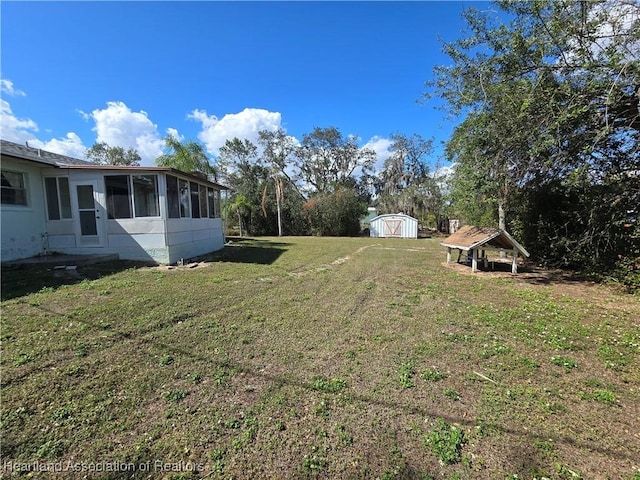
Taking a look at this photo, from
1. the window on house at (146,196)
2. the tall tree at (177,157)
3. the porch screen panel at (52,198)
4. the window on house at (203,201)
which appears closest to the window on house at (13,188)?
the porch screen panel at (52,198)

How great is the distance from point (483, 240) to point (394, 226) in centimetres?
1626

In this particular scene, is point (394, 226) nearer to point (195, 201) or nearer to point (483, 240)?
point (483, 240)

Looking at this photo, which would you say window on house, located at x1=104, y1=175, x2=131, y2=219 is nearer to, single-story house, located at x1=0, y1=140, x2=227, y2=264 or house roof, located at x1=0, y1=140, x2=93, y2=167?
single-story house, located at x1=0, y1=140, x2=227, y2=264

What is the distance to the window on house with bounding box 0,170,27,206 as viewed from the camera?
7486mm

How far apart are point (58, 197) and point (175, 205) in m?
3.30

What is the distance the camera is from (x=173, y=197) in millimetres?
8969

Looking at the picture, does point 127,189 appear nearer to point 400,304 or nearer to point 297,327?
point 297,327

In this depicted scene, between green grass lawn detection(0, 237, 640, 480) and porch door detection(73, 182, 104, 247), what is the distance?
3.79m


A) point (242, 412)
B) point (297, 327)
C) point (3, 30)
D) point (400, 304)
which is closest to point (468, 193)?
point (400, 304)

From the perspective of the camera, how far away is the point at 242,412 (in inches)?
88.3

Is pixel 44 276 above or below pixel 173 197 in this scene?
below

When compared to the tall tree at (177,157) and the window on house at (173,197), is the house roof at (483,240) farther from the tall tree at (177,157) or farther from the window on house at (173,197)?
the tall tree at (177,157)

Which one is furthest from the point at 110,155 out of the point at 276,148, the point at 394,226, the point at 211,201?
the point at 394,226

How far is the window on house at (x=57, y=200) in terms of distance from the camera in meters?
8.48
